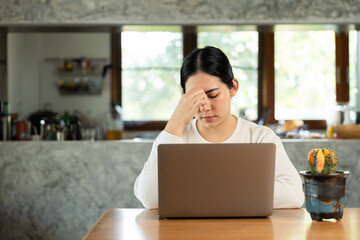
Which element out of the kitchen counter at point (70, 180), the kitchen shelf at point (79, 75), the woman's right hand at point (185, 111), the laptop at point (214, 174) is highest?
the kitchen shelf at point (79, 75)

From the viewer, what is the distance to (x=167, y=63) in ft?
19.0

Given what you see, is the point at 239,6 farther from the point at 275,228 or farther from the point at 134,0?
the point at 275,228

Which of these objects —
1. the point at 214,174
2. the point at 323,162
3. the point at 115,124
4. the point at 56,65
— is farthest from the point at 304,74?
the point at 214,174

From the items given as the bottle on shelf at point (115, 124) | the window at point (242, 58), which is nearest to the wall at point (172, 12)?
the bottle on shelf at point (115, 124)

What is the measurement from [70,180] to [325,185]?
6.67 ft

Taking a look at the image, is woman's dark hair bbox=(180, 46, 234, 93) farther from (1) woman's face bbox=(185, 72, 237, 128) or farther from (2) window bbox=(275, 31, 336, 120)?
(2) window bbox=(275, 31, 336, 120)

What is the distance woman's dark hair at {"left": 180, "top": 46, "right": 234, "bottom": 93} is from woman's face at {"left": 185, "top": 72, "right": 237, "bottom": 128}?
0.02 metres

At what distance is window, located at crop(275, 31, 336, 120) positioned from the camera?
19.1 ft

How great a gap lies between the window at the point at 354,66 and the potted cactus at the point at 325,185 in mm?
4707

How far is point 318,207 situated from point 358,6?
6.97ft

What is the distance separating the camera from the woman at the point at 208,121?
68.1 inches

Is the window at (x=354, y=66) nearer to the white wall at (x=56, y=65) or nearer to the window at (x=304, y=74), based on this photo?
the window at (x=304, y=74)

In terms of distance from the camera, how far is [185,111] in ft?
5.74

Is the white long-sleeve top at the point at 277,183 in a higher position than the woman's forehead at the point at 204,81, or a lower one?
lower
